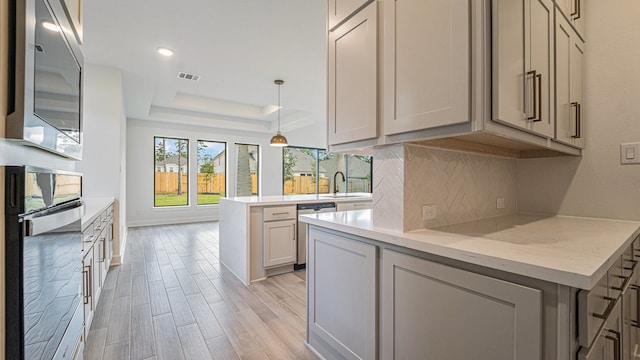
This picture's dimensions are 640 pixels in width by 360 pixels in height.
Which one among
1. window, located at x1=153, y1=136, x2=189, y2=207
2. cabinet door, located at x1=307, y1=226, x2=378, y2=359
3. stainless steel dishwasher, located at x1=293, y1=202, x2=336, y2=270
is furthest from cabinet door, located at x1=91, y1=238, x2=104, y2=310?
window, located at x1=153, y1=136, x2=189, y2=207

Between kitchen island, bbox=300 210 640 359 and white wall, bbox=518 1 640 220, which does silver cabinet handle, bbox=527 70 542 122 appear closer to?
kitchen island, bbox=300 210 640 359

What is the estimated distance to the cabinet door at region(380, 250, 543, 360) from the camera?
89 cm

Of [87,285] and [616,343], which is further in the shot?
[87,285]

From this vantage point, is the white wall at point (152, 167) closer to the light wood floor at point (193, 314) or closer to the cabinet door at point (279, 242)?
the light wood floor at point (193, 314)

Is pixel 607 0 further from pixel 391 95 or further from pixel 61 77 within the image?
pixel 61 77

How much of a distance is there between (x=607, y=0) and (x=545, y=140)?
4.17 feet

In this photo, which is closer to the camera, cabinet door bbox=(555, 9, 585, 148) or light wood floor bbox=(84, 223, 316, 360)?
cabinet door bbox=(555, 9, 585, 148)

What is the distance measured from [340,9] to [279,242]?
245 centimetres

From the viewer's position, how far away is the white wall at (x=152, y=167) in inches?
259

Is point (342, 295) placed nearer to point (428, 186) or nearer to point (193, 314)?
point (428, 186)

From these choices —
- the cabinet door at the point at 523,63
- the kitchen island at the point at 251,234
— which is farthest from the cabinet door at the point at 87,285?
the cabinet door at the point at 523,63

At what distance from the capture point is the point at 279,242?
130 inches

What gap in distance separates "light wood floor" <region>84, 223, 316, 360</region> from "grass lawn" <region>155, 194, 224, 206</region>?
11.0 feet

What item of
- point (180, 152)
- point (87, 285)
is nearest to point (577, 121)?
point (87, 285)
